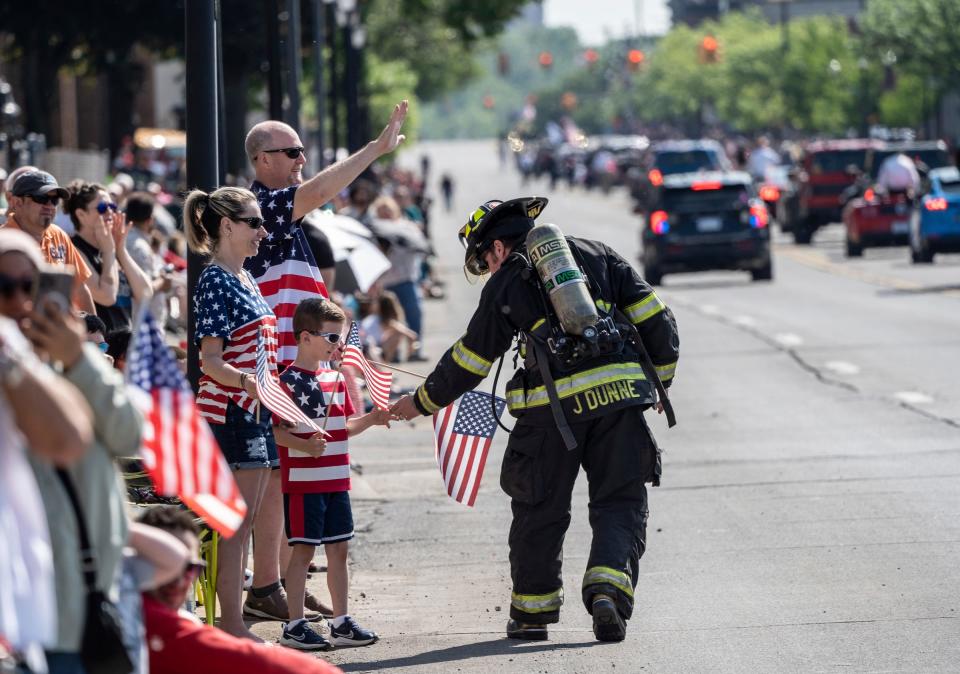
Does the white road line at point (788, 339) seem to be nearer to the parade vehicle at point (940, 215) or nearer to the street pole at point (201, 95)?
the parade vehicle at point (940, 215)

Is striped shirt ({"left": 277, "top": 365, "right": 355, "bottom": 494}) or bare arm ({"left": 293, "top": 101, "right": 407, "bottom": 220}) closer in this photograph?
striped shirt ({"left": 277, "top": 365, "right": 355, "bottom": 494})

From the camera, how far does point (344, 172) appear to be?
8289mm

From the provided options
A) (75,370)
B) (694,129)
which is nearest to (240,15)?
(75,370)

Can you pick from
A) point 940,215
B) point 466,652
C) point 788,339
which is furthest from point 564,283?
point 940,215

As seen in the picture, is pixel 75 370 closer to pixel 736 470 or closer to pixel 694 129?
pixel 736 470

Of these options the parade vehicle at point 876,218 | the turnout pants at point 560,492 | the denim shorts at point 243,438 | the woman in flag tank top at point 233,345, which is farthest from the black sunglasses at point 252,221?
the parade vehicle at point 876,218

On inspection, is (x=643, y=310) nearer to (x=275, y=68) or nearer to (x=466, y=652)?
(x=466, y=652)

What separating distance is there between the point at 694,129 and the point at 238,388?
12989cm

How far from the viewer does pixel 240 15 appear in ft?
111

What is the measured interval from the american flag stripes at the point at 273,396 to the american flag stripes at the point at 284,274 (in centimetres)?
102

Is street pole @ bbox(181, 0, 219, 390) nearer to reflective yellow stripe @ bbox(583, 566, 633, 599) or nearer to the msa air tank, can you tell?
the msa air tank

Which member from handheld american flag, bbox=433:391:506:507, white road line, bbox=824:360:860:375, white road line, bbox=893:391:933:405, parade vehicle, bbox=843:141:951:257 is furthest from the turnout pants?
parade vehicle, bbox=843:141:951:257

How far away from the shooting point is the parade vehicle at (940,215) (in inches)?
1265

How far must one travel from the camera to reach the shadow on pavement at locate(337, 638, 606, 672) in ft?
25.3
